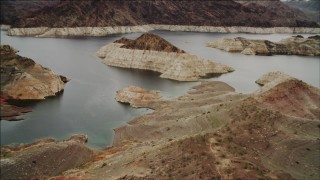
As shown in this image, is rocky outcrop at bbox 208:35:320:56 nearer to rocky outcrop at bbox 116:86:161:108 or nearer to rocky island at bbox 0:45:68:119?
rocky outcrop at bbox 116:86:161:108

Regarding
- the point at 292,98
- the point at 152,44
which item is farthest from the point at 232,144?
the point at 152,44

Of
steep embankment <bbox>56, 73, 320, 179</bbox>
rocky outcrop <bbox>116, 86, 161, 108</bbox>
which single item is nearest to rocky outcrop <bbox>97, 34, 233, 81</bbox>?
rocky outcrop <bbox>116, 86, 161, 108</bbox>

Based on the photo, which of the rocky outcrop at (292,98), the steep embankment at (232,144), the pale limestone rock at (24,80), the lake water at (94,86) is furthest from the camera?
the pale limestone rock at (24,80)

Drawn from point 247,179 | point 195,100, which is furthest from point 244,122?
point 195,100

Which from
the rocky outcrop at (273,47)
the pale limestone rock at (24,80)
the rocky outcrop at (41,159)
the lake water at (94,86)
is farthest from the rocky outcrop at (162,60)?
the rocky outcrop at (41,159)

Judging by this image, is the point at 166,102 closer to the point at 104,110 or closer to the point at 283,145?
the point at 104,110

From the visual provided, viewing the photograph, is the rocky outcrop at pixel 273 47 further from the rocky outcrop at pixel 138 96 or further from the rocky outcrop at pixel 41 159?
the rocky outcrop at pixel 41 159

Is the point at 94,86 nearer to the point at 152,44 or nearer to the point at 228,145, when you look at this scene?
the point at 152,44
